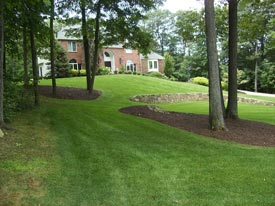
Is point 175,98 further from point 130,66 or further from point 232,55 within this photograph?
point 130,66

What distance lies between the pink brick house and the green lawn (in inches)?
1187

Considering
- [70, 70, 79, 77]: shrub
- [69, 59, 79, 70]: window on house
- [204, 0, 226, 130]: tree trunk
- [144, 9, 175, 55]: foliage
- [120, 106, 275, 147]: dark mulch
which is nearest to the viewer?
[120, 106, 275, 147]: dark mulch

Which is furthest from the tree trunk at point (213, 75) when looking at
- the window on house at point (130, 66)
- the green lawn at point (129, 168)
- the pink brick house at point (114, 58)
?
the window on house at point (130, 66)

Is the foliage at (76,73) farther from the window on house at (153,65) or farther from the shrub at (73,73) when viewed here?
the window on house at (153,65)

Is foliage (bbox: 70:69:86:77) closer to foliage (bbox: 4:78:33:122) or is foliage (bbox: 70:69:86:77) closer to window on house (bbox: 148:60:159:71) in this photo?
window on house (bbox: 148:60:159:71)

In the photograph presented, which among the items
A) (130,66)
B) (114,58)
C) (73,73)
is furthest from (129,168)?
(130,66)

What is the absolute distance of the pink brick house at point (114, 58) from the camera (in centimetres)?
3878

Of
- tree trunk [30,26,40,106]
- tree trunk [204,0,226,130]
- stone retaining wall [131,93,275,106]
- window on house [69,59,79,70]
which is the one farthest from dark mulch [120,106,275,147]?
Result: window on house [69,59,79,70]

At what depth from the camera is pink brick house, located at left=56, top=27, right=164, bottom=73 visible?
38781 millimetres

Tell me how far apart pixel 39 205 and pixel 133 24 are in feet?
52.0

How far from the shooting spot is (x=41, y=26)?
1070 cm

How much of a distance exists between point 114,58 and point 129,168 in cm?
3779

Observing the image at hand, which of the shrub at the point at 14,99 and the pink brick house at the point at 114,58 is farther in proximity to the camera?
the pink brick house at the point at 114,58

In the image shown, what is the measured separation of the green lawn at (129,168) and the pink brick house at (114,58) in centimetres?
3014
